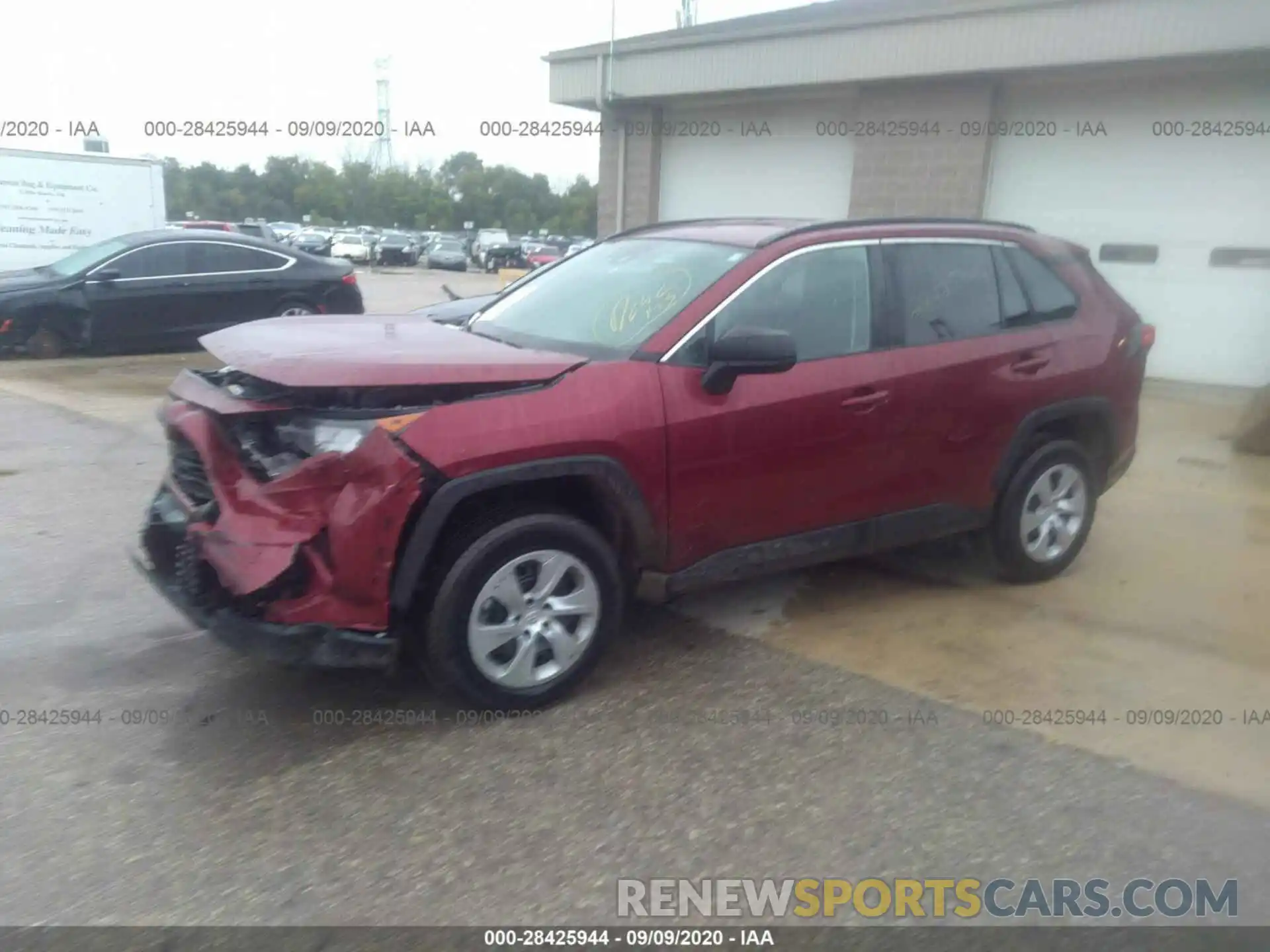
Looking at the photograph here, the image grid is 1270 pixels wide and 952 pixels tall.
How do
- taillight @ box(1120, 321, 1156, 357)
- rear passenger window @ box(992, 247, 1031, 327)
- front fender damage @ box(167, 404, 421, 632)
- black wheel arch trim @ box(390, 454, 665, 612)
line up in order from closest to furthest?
front fender damage @ box(167, 404, 421, 632) → black wheel arch trim @ box(390, 454, 665, 612) → rear passenger window @ box(992, 247, 1031, 327) → taillight @ box(1120, 321, 1156, 357)

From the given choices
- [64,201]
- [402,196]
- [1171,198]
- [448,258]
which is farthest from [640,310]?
[402,196]

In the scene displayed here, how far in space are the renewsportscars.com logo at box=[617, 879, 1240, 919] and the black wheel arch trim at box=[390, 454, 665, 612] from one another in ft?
4.02

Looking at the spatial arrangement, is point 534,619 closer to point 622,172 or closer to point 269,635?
point 269,635

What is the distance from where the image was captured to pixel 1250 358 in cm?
1055

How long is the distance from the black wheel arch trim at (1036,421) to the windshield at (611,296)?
1696 mm

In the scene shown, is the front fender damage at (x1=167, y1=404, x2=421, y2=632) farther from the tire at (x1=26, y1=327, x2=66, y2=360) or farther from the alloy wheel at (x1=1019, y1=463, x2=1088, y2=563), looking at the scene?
the tire at (x1=26, y1=327, x2=66, y2=360)

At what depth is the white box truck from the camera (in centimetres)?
1606

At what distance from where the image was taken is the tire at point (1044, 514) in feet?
16.9

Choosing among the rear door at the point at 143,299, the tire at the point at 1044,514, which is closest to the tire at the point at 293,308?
the rear door at the point at 143,299

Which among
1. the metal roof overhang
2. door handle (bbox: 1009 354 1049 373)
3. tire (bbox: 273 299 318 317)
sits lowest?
tire (bbox: 273 299 318 317)

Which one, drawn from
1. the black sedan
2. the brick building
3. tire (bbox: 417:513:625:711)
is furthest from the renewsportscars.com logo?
the black sedan

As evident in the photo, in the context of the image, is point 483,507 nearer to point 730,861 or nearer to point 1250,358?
point 730,861

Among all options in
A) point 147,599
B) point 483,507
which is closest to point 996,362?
point 483,507

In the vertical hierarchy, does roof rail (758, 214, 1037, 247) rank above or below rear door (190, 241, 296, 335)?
above
